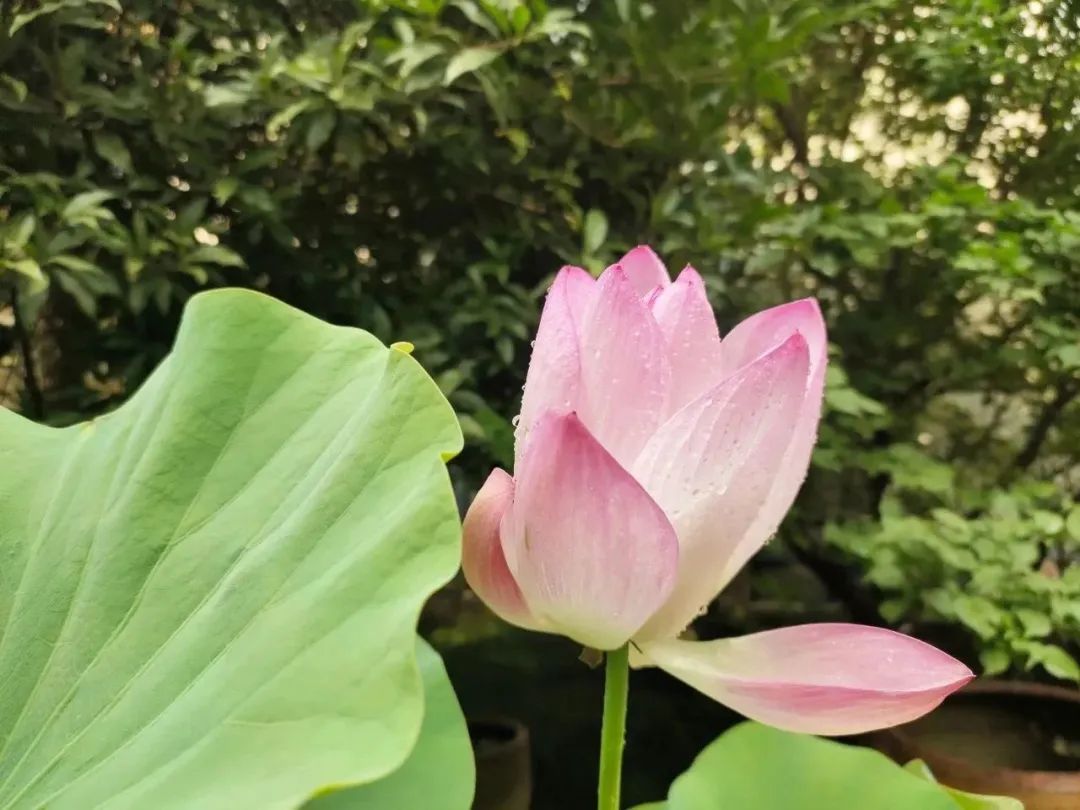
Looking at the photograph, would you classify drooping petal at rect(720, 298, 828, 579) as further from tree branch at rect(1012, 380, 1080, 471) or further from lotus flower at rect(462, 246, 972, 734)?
tree branch at rect(1012, 380, 1080, 471)

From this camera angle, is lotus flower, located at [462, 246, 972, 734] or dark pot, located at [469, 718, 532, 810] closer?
lotus flower, located at [462, 246, 972, 734]

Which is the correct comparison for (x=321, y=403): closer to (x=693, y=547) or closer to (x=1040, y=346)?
(x=693, y=547)

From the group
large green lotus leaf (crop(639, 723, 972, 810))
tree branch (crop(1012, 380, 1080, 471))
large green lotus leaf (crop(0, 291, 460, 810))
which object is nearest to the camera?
large green lotus leaf (crop(0, 291, 460, 810))

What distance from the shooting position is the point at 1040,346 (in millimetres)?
1021

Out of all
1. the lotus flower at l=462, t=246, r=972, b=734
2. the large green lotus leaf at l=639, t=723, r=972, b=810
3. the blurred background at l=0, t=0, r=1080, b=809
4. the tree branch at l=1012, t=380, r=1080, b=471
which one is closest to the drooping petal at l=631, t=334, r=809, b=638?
the lotus flower at l=462, t=246, r=972, b=734

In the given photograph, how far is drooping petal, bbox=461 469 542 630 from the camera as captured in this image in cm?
26

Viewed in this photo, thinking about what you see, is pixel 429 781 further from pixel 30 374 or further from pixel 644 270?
pixel 30 374

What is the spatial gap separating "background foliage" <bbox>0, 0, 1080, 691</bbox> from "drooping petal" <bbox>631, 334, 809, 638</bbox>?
643 mm

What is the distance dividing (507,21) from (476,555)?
70cm

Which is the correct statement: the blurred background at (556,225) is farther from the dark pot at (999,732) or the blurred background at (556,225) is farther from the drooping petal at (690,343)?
the drooping petal at (690,343)

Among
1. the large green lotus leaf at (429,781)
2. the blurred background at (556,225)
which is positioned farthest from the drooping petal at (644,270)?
the blurred background at (556,225)

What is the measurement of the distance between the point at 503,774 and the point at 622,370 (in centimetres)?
74

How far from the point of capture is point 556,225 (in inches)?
41.6

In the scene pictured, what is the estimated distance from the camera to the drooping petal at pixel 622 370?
25 centimetres
